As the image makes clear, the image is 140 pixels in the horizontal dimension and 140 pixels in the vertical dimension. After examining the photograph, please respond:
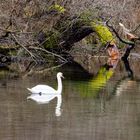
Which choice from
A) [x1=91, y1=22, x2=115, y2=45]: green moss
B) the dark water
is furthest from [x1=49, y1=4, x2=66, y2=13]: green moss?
the dark water

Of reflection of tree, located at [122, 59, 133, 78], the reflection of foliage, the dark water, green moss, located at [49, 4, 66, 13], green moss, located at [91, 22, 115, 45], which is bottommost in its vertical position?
the dark water

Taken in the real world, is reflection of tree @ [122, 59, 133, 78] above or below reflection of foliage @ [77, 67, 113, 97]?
above

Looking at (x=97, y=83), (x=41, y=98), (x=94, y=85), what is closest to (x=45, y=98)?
(x=41, y=98)

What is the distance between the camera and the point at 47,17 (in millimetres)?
27547

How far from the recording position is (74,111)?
13.6 m

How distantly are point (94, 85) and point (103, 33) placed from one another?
1086cm

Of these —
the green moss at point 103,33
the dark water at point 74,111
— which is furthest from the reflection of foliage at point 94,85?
the green moss at point 103,33

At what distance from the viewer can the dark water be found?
11086 mm

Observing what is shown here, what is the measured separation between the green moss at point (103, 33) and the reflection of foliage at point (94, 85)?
16.1 ft

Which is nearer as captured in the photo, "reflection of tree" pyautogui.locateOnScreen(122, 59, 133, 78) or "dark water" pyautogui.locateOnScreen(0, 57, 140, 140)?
"dark water" pyautogui.locateOnScreen(0, 57, 140, 140)

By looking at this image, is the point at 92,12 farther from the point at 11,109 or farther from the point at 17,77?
the point at 11,109

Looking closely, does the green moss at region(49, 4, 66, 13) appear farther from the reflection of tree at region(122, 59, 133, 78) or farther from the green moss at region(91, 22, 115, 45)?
the reflection of tree at region(122, 59, 133, 78)

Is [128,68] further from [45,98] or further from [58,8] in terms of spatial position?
[45,98]

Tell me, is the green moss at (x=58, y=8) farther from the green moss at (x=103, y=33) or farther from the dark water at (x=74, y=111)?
the dark water at (x=74, y=111)
